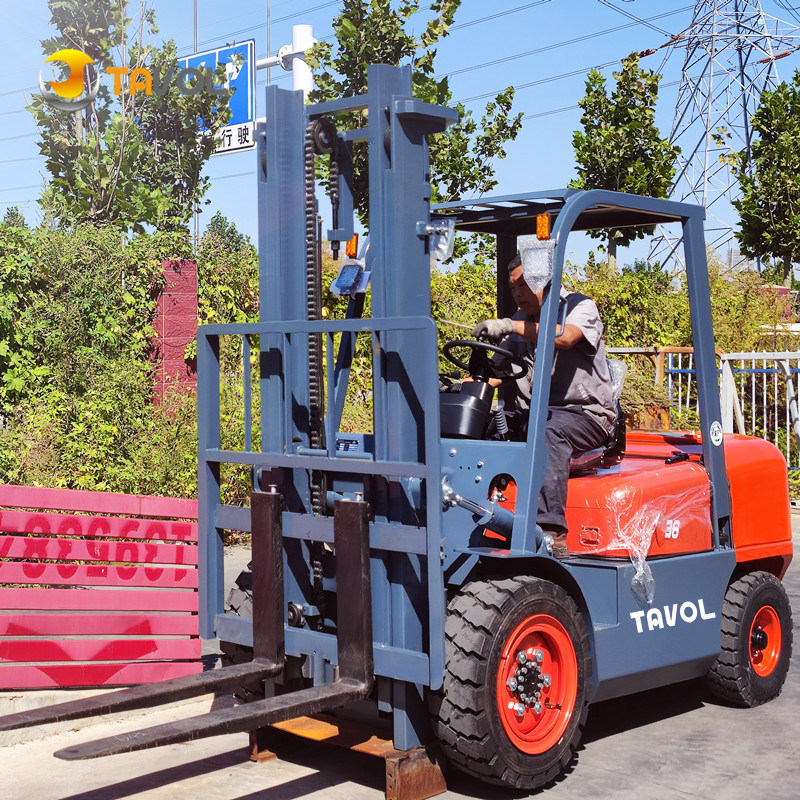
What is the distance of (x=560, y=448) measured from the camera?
544 centimetres

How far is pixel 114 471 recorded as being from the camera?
10633mm

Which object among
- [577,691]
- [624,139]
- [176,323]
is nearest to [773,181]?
[624,139]

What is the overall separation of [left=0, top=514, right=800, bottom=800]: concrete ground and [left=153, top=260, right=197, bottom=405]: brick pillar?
725cm

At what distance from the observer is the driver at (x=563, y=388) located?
5.36m

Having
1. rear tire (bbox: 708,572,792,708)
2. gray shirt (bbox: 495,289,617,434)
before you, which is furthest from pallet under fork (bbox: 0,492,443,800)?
rear tire (bbox: 708,572,792,708)

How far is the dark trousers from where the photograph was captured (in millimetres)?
→ 5336

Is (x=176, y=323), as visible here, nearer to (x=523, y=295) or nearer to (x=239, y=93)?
(x=523, y=295)

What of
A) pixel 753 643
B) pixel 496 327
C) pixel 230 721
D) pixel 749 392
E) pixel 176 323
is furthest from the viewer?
pixel 749 392

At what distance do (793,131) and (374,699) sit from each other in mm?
17916

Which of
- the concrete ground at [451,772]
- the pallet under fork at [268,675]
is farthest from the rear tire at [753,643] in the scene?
the pallet under fork at [268,675]

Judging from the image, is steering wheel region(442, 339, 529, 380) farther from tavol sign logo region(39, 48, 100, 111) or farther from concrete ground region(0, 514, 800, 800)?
tavol sign logo region(39, 48, 100, 111)

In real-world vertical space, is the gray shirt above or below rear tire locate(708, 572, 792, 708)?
above

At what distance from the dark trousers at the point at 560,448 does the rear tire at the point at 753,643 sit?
4.48ft

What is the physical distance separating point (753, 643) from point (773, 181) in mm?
15498
